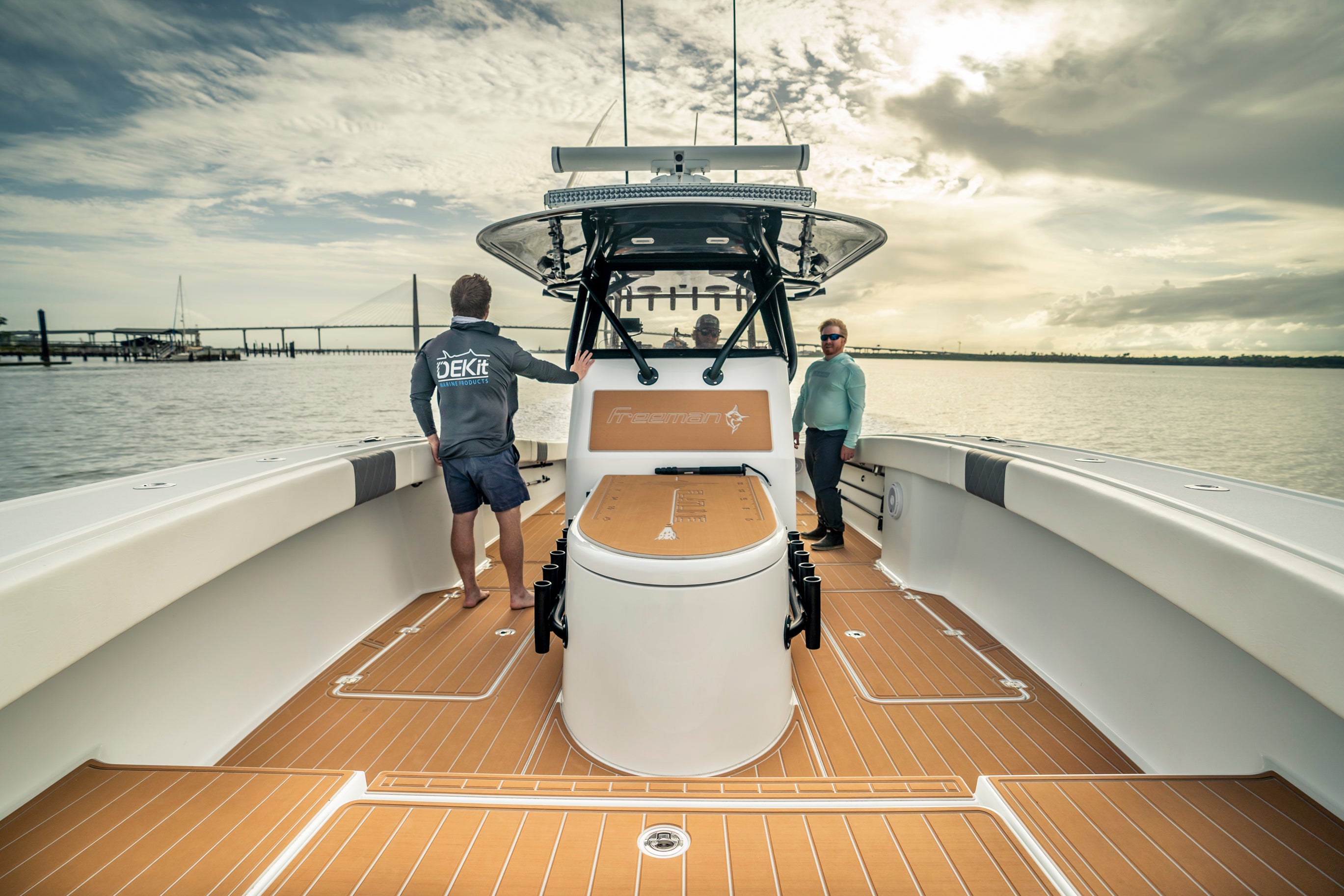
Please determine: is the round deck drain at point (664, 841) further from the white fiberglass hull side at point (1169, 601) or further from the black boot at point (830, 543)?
the black boot at point (830, 543)

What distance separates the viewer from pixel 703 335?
2.79 metres

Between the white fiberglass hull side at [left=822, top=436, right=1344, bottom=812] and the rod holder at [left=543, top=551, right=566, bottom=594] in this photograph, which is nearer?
the white fiberglass hull side at [left=822, top=436, right=1344, bottom=812]

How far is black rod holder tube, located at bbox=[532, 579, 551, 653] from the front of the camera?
1.75 meters

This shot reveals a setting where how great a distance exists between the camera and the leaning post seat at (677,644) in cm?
148

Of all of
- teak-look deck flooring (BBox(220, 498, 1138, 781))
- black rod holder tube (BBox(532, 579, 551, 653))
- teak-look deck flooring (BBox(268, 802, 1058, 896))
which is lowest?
teak-look deck flooring (BBox(220, 498, 1138, 781))

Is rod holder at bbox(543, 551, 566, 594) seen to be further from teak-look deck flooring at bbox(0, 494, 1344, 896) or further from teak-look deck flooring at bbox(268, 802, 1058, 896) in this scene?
teak-look deck flooring at bbox(268, 802, 1058, 896)

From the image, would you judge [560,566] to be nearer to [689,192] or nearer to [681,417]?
[681,417]

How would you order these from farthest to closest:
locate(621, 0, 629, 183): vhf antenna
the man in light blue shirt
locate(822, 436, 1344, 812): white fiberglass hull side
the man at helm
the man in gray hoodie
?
the man in light blue shirt → locate(621, 0, 629, 183): vhf antenna → the man at helm → the man in gray hoodie → locate(822, 436, 1344, 812): white fiberglass hull side

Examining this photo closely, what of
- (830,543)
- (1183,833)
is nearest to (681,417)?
(830,543)

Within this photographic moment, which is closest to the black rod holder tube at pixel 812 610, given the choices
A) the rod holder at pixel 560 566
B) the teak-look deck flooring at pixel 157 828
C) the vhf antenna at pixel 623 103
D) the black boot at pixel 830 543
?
the rod holder at pixel 560 566

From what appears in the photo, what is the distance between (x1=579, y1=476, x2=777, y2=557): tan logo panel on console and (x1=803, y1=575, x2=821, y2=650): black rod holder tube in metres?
0.21

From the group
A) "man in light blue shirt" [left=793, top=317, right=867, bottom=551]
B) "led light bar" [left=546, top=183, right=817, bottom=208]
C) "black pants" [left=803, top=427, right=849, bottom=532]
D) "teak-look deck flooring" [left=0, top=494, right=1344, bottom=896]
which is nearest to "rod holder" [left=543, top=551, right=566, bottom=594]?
"teak-look deck flooring" [left=0, top=494, right=1344, bottom=896]

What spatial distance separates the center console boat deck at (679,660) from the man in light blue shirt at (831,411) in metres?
0.42

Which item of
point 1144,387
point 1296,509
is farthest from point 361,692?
point 1144,387
